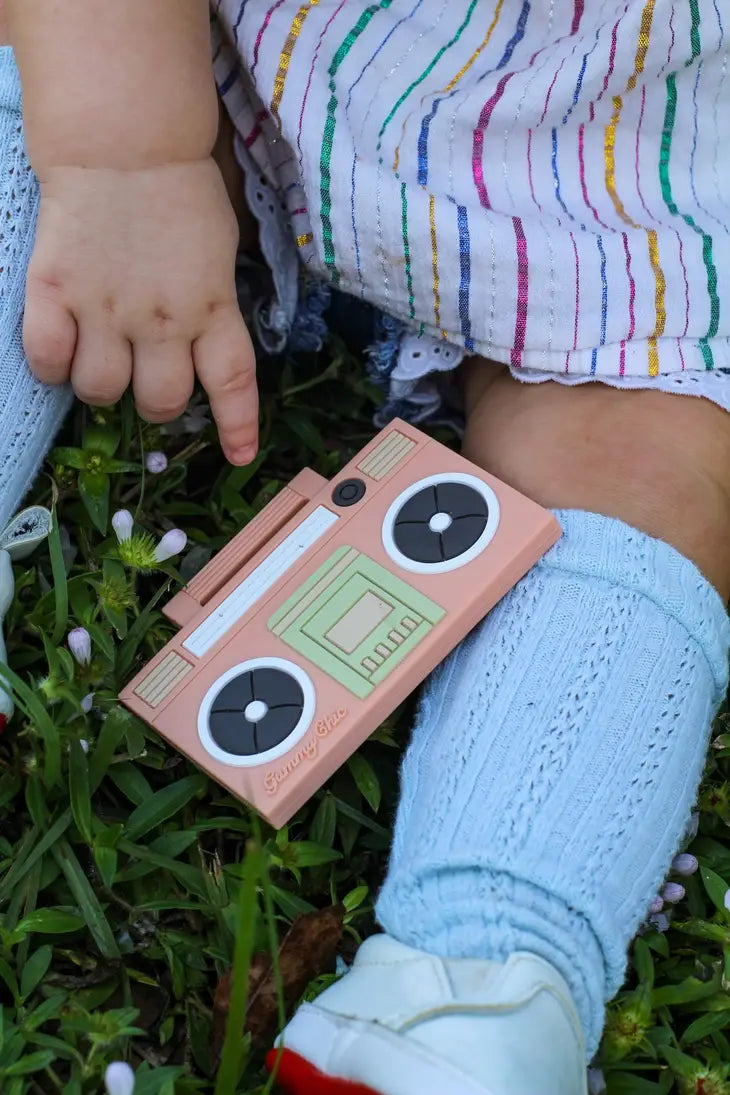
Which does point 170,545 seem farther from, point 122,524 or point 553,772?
point 553,772

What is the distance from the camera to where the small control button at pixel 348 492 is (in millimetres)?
1261

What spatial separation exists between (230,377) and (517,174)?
385 millimetres

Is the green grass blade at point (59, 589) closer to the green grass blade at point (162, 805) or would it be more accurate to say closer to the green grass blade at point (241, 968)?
the green grass blade at point (162, 805)

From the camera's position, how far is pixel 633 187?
1.30 m

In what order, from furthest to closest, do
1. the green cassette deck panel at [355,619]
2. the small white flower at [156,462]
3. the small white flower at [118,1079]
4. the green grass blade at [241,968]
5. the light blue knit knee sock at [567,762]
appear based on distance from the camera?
the small white flower at [156,462], the green cassette deck panel at [355,619], the light blue knit knee sock at [567,762], the small white flower at [118,1079], the green grass blade at [241,968]

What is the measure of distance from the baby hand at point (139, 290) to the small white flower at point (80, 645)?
26cm

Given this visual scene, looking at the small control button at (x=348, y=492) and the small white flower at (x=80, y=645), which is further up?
the small control button at (x=348, y=492)

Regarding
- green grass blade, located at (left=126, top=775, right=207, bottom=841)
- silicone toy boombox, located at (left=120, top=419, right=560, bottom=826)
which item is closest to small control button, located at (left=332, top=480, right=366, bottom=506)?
silicone toy boombox, located at (left=120, top=419, right=560, bottom=826)

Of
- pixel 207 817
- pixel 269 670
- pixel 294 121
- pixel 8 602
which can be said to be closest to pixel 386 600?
pixel 269 670

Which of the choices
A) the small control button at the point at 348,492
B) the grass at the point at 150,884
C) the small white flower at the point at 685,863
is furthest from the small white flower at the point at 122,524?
the small white flower at the point at 685,863

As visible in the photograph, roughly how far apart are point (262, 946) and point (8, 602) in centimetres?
45

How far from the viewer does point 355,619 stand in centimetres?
Answer: 117

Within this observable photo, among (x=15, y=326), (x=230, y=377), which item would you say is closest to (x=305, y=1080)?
(x=230, y=377)

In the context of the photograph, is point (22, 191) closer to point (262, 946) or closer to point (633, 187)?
point (633, 187)
